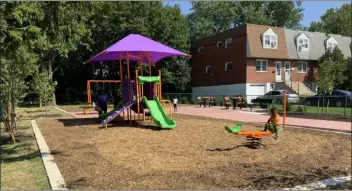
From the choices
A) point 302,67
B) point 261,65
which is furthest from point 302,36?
point 261,65

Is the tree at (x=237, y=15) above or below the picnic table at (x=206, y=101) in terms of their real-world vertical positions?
above

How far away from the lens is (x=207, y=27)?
5191 centimetres

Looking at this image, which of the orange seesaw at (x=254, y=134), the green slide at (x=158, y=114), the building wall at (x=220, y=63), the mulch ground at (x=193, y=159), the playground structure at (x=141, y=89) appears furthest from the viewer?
the building wall at (x=220, y=63)

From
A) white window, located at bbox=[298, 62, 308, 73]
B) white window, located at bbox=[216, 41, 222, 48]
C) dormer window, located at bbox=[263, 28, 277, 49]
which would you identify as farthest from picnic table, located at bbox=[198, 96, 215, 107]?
white window, located at bbox=[298, 62, 308, 73]

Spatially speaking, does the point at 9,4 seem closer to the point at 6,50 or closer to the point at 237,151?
the point at 6,50

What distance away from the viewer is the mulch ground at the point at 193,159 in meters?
5.91

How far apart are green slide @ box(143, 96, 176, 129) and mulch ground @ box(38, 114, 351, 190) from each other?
32.6 inches

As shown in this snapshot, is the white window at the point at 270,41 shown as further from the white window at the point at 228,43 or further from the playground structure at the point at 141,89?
the playground structure at the point at 141,89

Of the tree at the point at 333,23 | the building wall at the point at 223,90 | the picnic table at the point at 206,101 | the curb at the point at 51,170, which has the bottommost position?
the curb at the point at 51,170

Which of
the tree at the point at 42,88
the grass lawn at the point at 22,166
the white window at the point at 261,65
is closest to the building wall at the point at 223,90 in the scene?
the white window at the point at 261,65

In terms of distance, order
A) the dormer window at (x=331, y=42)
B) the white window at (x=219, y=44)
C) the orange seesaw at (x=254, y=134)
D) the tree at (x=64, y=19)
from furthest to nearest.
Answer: the dormer window at (x=331, y=42) → the white window at (x=219, y=44) → the orange seesaw at (x=254, y=134) → the tree at (x=64, y=19)

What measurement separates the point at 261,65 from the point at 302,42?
6.63m

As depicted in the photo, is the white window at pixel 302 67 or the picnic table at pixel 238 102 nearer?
the picnic table at pixel 238 102

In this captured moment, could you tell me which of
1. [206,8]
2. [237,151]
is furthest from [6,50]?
[206,8]
